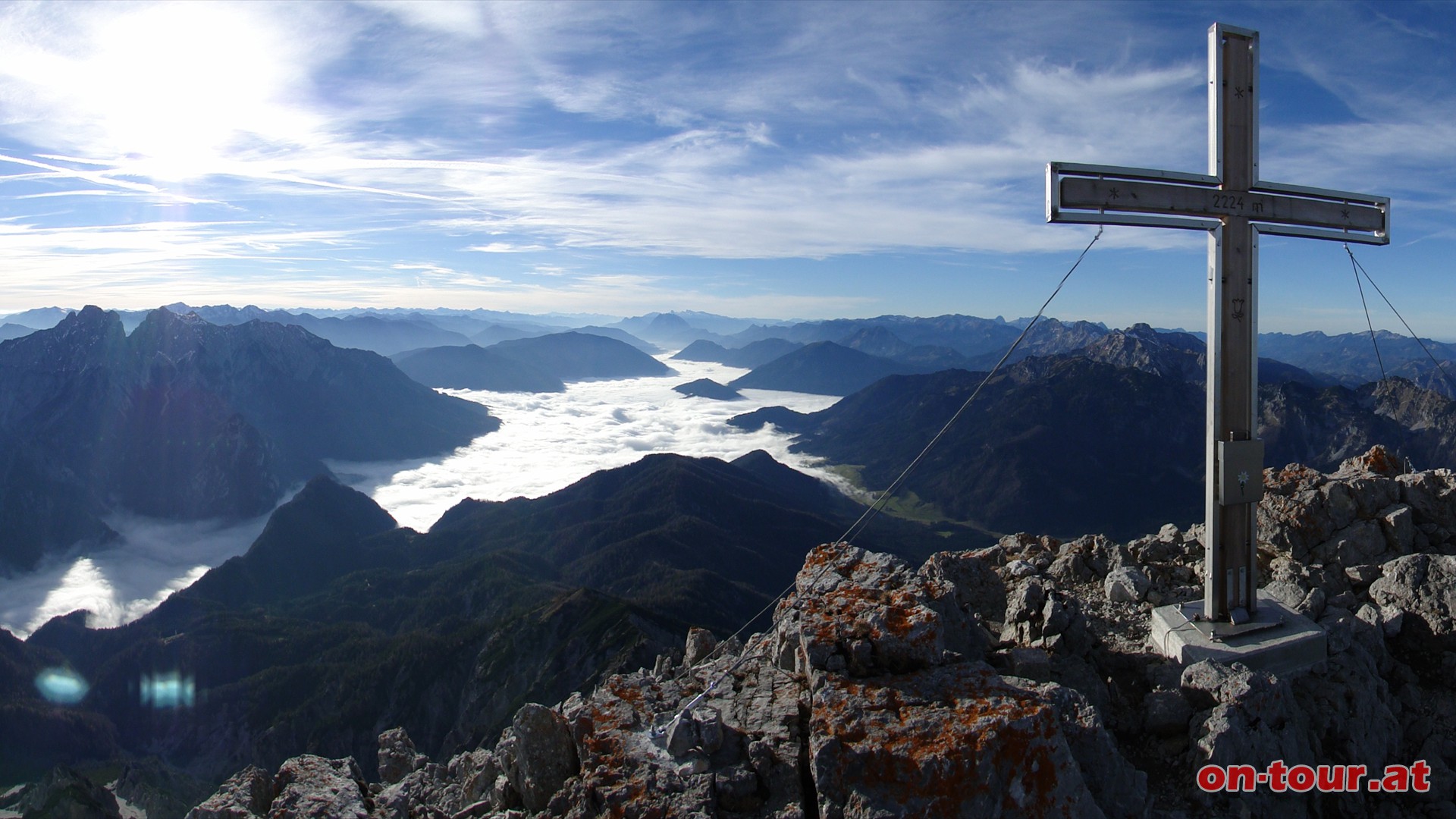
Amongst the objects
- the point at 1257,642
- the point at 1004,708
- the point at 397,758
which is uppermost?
the point at 1004,708

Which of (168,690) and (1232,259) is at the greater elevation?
(1232,259)

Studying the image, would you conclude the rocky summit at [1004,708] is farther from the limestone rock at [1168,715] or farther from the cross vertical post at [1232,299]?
the cross vertical post at [1232,299]

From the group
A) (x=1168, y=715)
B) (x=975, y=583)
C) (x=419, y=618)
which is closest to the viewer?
(x=1168, y=715)

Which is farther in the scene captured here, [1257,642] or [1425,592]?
[1425,592]

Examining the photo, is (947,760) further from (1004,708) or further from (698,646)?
(698,646)

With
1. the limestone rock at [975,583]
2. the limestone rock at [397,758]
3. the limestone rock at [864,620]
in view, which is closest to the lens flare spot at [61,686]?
the limestone rock at [397,758]

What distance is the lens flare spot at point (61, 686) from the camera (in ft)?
360

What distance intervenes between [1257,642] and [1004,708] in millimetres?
5430

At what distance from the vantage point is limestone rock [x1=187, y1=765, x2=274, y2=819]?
8.08 metres

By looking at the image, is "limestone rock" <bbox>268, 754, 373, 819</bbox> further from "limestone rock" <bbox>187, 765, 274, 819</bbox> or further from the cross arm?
the cross arm

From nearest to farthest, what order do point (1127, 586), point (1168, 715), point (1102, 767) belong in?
point (1102, 767) → point (1168, 715) → point (1127, 586)

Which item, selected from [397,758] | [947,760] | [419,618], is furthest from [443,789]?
[419,618]

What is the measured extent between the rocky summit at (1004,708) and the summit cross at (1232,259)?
1.10m

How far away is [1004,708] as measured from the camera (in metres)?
6.11
